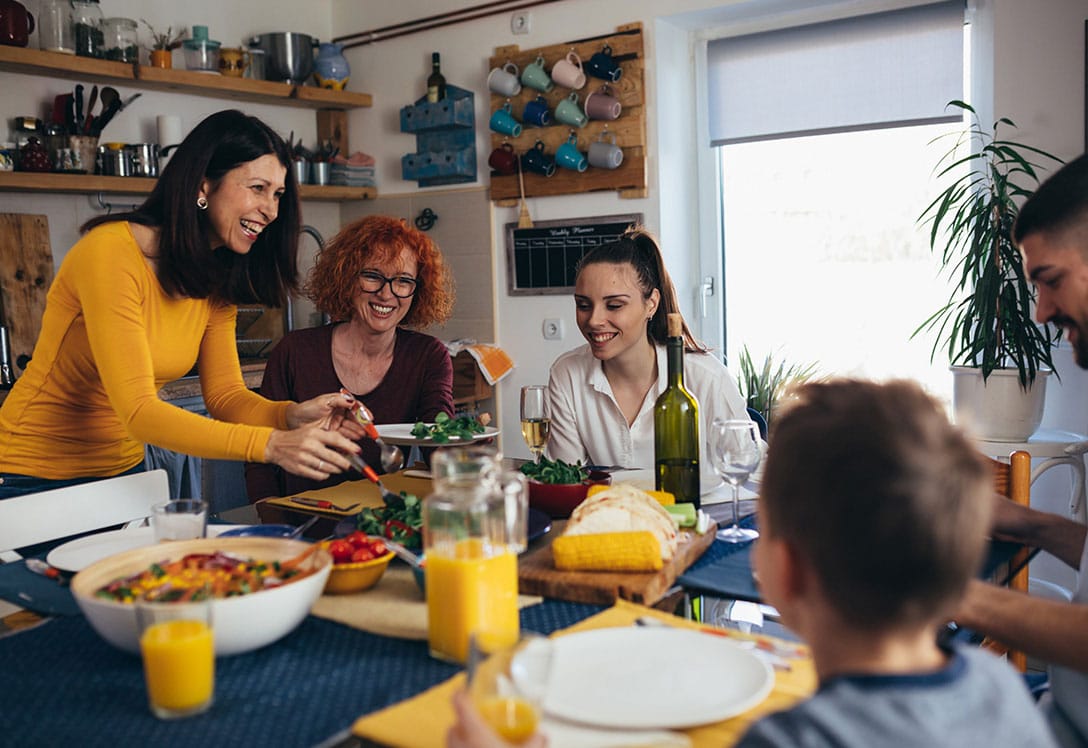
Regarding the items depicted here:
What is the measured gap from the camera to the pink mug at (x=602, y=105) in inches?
155

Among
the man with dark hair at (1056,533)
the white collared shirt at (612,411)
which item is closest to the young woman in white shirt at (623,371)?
the white collared shirt at (612,411)

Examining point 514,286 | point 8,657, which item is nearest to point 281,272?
point 8,657

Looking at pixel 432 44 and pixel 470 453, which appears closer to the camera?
pixel 470 453

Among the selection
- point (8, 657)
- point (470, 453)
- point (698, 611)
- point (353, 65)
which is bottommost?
point (698, 611)

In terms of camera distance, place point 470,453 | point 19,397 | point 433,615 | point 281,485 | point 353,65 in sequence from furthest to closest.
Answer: point 353,65 < point 281,485 < point 19,397 < point 470,453 < point 433,615

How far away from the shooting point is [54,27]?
368 centimetres

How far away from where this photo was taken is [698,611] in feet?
5.00

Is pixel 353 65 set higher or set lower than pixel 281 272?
higher

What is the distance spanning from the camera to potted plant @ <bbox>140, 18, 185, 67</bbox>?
401cm

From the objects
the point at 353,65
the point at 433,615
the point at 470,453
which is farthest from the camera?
the point at 353,65

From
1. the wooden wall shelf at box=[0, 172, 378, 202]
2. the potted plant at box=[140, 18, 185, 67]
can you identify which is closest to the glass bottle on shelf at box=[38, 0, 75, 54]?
the potted plant at box=[140, 18, 185, 67]

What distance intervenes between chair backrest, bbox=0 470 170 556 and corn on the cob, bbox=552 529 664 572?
39.6 inches

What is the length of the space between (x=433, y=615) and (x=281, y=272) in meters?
1.42

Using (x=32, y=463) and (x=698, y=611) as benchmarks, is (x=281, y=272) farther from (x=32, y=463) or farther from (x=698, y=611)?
(x=698, y=611)
